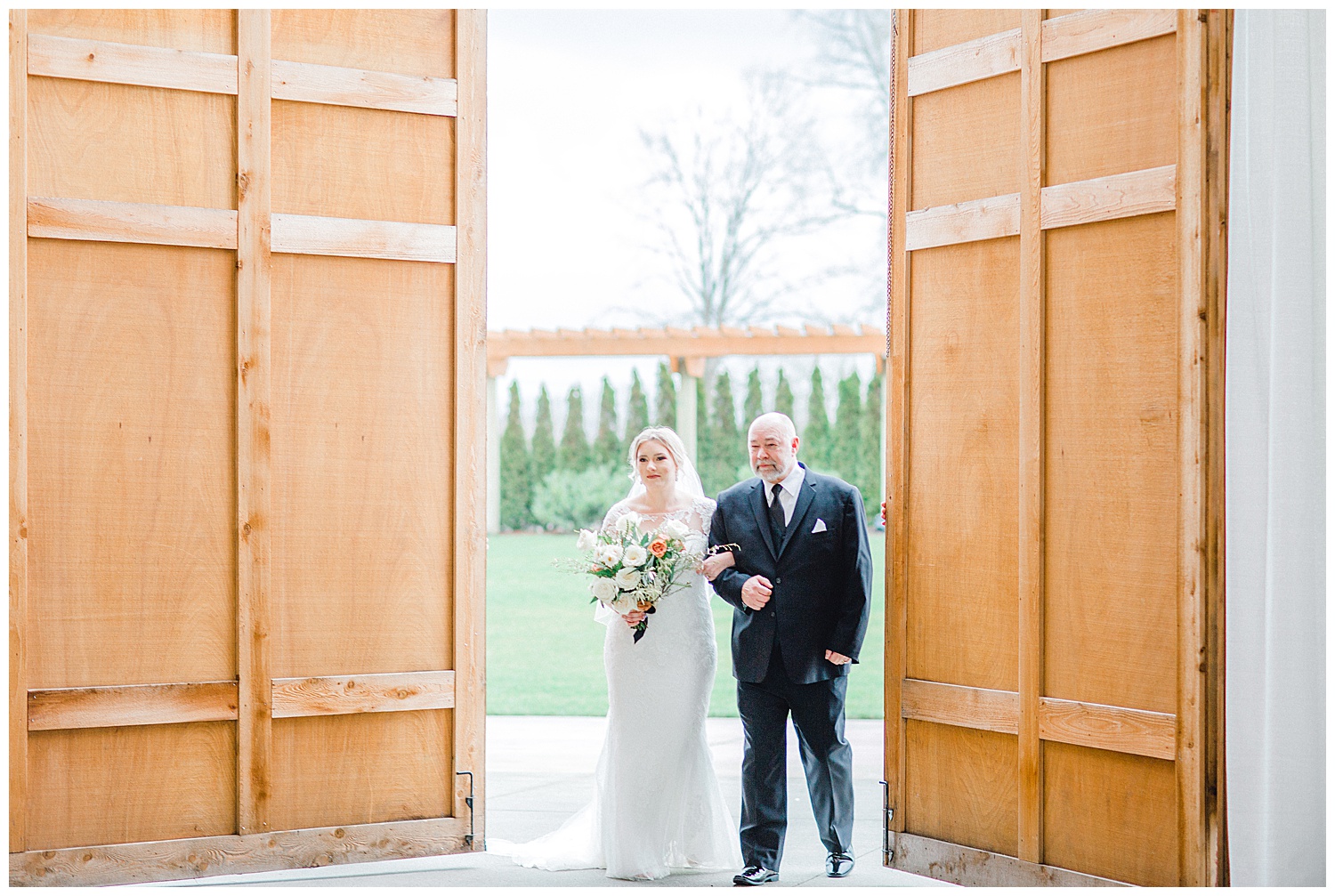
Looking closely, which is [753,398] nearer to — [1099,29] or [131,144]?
[1099,29]

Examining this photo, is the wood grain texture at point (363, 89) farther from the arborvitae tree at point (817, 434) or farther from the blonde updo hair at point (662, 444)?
the arborvitae tree at point (817, 434)

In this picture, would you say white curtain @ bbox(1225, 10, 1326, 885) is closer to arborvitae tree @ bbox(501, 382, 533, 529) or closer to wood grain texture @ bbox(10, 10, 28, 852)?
wood grain texture @ bbox(10, 10, 28, 852)

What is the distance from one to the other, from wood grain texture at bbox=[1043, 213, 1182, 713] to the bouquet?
1.26 meters

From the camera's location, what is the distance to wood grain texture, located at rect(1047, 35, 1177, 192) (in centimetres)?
370

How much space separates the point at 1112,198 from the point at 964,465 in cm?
100

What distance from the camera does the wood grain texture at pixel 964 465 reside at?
4.07 m

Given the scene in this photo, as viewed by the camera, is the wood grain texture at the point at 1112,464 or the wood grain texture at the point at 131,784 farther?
the wood grain texture at the point at 131,784

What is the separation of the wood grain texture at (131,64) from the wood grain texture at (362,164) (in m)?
0.21

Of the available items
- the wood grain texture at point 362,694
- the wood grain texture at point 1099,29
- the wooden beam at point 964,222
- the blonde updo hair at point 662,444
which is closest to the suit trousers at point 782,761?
the blonde updo hair at point 662,444

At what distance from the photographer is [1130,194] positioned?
148 inches

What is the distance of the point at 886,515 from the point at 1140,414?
0.98 meters

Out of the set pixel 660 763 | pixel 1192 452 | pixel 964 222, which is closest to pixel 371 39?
pixel 964 222

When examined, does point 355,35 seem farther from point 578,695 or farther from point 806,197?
point 806,197

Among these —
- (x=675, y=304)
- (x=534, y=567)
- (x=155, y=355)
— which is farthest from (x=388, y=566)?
(x=675, y=304)
